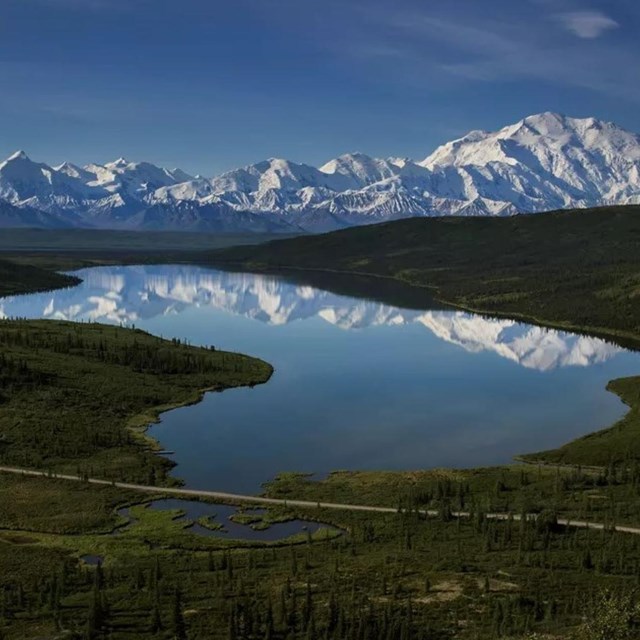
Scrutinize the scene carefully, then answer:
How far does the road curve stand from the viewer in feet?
285

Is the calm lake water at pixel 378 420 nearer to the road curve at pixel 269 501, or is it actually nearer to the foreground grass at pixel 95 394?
the road curve at pixel 269 501

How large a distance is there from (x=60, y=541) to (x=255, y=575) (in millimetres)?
23849

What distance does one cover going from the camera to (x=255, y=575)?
249 feet

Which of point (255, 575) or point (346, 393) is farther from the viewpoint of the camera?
point (346, 393)

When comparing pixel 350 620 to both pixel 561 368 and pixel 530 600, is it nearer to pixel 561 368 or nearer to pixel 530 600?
pixel 530 600

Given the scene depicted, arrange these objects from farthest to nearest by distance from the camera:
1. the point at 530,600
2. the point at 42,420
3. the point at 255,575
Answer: the point at 42,420
the point at 255,575
the point at 530,600

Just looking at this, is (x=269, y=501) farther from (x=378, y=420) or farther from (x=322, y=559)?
(x=378, y=420)

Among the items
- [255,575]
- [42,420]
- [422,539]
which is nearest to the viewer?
[255,575]

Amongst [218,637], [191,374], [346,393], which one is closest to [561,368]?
[346,393]

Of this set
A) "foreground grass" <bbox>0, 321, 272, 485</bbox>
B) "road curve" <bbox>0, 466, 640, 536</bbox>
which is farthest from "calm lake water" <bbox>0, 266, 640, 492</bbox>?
"foreground grass" <bbox>0, 321, 272, 485</bbox>

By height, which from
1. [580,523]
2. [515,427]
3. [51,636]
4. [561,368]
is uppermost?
[561,368]

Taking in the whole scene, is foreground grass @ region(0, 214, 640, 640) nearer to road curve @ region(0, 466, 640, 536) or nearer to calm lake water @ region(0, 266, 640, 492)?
road curve @ region(0, 466, 640, 536)

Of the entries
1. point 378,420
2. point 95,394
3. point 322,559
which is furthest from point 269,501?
point 95,394

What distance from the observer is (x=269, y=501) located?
9969 cm
